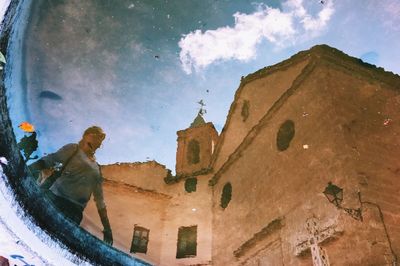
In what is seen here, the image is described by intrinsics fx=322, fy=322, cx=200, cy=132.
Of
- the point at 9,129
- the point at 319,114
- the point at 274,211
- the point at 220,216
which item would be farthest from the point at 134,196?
the point at 9,129

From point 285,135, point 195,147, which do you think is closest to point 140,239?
point 195,147

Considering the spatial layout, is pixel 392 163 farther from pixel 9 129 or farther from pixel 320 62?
pixel 9 129

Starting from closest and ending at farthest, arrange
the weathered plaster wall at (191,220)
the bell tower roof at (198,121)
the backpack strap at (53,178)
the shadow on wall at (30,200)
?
the shadow on wall at (30,200) → the backpack strap at (53,178) → the weathered plaster wall at (191,220) → the bell tower roof at (198,121)

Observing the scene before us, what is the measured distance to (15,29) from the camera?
1732mm

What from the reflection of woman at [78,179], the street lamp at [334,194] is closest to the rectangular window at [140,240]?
the street lamp at [334,194]

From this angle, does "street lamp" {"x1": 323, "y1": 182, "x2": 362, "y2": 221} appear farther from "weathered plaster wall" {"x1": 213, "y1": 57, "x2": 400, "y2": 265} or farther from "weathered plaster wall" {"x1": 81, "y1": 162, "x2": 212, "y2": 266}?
"weathered plaster wall" {"x1": 81, "y1": 162, "x2": 212, "y2": 266}

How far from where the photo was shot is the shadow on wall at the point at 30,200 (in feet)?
5.55

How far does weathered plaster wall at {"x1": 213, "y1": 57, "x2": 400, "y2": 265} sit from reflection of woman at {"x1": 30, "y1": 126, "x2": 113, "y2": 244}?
649 cm

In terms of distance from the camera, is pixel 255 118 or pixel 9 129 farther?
pixel 255 118

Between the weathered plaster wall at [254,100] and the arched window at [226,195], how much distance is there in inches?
80.1

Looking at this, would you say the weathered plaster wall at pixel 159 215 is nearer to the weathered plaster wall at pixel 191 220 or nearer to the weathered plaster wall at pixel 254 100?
the weathered plaster wall at pixel 191 220

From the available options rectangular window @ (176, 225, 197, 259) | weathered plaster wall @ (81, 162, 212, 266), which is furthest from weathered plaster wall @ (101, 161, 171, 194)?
rectangular window @ (176, 225, 197, 259)

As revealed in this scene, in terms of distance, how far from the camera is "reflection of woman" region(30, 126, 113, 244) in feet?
10.7

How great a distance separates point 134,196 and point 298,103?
12708mm
